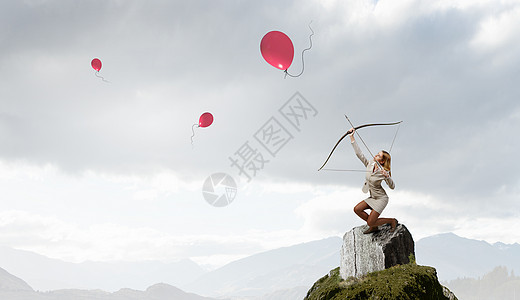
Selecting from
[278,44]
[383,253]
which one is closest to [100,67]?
[278,44]

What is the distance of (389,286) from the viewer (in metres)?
11.1

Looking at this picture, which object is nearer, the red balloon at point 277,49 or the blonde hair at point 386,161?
the blonde hair at point 386,161

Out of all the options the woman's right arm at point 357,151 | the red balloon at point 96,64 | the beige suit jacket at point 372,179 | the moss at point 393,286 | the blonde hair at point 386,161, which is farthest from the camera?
the red balloon at point 96,64

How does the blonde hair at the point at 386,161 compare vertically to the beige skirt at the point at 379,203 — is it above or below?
above

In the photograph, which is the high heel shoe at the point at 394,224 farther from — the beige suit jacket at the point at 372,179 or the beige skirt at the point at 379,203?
the beige suit jacket at the point at 372,179

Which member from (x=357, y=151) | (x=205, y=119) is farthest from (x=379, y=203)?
(x=205, y=119)

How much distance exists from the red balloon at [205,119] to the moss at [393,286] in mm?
12100

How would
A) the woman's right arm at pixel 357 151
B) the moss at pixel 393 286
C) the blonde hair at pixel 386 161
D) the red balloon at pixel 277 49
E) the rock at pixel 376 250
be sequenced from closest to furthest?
the moss at pixel 393 286, the rock at pixel 376 250, the blonde hair at pixel 386 161, the woman's right arm at pixel 357 151, the red balloon at pixel 277 49

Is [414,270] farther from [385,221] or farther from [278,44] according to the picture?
[278,44]

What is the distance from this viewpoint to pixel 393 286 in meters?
11.1

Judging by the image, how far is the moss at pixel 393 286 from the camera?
1103 centimetres

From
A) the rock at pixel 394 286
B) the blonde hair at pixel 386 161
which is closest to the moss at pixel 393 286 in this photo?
the rock at pixel 394 286

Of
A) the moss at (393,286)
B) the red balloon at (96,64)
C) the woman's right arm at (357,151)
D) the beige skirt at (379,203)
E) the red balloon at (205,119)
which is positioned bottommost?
the moss at (393,286)

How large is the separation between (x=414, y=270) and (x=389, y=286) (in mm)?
941
